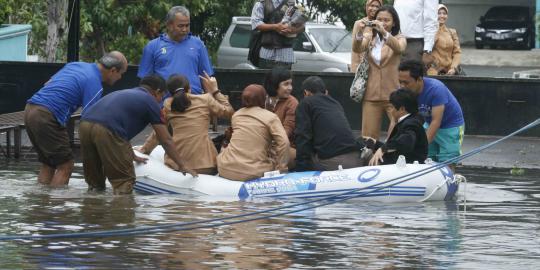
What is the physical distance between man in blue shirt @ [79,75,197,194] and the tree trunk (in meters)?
9.49

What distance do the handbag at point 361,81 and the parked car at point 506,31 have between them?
33515 mm

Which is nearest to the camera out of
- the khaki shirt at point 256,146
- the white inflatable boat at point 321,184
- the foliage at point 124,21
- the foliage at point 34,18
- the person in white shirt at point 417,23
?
the white inflatable boat at point 321,184

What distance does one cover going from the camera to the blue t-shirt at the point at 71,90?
44.7ft

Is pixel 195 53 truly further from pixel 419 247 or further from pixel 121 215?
pixel 419 247

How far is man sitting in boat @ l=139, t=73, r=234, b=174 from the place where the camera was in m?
13.7

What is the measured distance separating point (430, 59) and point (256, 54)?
273 centimetres

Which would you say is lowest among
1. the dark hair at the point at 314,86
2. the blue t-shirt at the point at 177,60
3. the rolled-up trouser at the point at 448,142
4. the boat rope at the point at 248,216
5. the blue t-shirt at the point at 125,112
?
the boat rope at the point at 248,216

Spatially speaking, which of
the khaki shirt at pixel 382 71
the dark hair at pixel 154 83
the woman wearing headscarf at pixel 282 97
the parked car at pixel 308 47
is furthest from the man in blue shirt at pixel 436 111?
the parked car at pixel 308 47

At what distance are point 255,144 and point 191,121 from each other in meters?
0.73

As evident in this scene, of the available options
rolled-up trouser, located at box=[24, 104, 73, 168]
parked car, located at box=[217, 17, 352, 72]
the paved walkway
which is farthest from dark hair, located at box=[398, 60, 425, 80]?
the paved walkway

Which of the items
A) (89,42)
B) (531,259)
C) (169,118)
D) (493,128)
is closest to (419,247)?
(531,259)

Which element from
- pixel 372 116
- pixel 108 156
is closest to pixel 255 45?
pixel 372 116

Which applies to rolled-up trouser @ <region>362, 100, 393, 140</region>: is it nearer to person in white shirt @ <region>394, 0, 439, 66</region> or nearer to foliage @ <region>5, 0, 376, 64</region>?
person in white shirt @ <region>394, 0, 439, 66</region>

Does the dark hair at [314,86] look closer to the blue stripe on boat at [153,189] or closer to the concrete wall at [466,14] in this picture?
the blue stripe on boat at [153,189]
